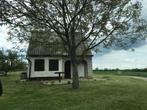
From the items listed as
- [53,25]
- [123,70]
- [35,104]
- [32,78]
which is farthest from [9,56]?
[35,104]

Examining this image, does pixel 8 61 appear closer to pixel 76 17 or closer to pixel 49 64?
pixel 49 64

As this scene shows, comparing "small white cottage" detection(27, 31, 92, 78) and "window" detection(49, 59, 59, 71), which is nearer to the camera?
"small white cottage" detection(27, 31, 92, 78)

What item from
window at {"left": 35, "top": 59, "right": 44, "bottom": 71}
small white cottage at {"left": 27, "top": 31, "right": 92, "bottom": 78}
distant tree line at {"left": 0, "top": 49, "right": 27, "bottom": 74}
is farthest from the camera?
distant tree line at {"left": 0, "top": 49, "right": 27, "bottom": 74}

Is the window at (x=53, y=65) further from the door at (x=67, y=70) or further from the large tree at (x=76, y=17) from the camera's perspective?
the large tree at (x=76, y=17)

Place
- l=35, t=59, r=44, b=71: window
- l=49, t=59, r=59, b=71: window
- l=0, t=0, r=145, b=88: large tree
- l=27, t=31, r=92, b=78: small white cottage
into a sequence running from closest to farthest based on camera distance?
l=0, t=0, r=145, b=88: large tree → l=27, t=31, r=92, b=78: small white cottage → l=35, t=59, r=44, b=71: window → l=49, t=59, r=59, b=71: window

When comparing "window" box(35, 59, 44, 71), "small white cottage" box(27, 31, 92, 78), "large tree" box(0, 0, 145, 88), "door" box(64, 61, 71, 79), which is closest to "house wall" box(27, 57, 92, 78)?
"small white cottage" box(27, 31, 92, 78)

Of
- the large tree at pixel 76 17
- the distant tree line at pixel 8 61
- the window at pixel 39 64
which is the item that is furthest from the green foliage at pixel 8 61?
the large tree at pixel 76 17

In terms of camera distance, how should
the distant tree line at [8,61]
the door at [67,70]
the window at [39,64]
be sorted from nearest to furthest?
the window at [39,64], the door at [67,70], the distant tree line at [8,61]

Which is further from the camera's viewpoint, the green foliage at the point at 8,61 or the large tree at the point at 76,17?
the green foliage at the point at 8,61

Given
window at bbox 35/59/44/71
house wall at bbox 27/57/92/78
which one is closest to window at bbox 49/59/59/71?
house wall at bbox 27/57/92/78

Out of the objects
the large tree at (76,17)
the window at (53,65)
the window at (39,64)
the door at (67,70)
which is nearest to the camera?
the large tree at (76,17)

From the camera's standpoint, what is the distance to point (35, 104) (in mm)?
12555

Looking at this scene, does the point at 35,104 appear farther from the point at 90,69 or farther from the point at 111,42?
the point at 90,69

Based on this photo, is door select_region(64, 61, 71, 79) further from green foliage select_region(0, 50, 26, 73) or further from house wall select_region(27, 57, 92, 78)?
green foliage select_region(0, 50, 26, 73)
